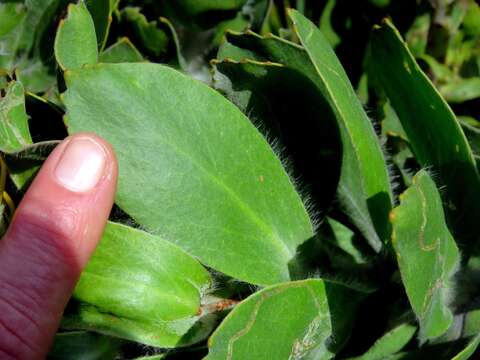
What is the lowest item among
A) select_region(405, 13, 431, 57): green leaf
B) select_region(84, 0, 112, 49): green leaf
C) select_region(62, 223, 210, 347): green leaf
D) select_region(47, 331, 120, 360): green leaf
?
select_region(47, 331, 120, 360): green leaf

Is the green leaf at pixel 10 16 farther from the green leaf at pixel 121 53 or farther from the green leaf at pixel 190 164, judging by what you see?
the green leaf at pixel 190 164

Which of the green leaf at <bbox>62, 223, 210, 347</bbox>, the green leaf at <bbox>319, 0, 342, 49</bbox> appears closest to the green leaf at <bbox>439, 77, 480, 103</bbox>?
the green leaf at <bbox>319, 0, 342, 49</bbox>

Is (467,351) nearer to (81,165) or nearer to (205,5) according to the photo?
(81,165)

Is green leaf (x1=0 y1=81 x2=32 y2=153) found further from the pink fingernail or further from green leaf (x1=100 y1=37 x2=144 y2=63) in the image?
green leaf (x1=100 y1=37 x2=144 y2=63)

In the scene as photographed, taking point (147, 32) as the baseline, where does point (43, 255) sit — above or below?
below

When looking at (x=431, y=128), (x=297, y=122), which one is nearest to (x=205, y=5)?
(x=297, y=122)

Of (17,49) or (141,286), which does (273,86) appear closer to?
(141,286)

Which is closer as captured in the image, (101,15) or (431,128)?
(431,128)
